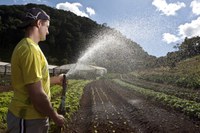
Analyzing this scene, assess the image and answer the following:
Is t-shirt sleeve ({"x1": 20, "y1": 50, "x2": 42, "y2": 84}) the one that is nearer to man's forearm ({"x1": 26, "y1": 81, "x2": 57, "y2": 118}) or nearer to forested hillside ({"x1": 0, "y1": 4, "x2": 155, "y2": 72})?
man's forearm ({"x1": 26, "y1": 81, "x2": 57, "y2": 118})

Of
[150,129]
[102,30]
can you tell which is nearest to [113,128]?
[150,129]

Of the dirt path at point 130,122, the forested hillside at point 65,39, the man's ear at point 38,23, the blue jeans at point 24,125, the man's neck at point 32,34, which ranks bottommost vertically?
the dirt path at point 130,122

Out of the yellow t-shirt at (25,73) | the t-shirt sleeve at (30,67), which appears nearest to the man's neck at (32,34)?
the yellow t-shirt at (25,73)

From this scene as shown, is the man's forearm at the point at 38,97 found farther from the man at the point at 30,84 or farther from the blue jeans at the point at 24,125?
the blue jeans at the point at 24,125

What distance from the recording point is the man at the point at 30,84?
2.73 meters

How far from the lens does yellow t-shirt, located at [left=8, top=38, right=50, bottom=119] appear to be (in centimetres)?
273

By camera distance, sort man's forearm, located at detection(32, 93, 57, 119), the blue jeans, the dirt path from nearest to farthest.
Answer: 1. man's forearm, located at detection(32, 93, 57, 119)
2. the blue jeans
3. the dirt path

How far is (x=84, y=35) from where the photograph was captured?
110m

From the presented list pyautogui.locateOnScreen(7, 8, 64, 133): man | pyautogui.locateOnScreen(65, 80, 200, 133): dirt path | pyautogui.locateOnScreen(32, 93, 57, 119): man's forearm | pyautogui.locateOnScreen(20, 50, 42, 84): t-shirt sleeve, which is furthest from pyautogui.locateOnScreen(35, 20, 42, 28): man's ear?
pyautogui.locateOnScreen(65, 80, 200, 133): dirt path

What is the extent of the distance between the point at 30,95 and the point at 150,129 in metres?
8.03

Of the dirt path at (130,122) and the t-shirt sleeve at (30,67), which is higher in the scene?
the t-shirt sleeve at (30,67)

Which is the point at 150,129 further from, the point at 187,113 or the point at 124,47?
the point at 124,47

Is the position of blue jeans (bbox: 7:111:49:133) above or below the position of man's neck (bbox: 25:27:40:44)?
below

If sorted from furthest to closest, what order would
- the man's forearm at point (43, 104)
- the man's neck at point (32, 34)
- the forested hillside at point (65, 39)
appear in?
1. the forested hillside at point (65, 39)
2. the man's neck at point (32, 34)
3. the man's forearm at point (43, 104)
